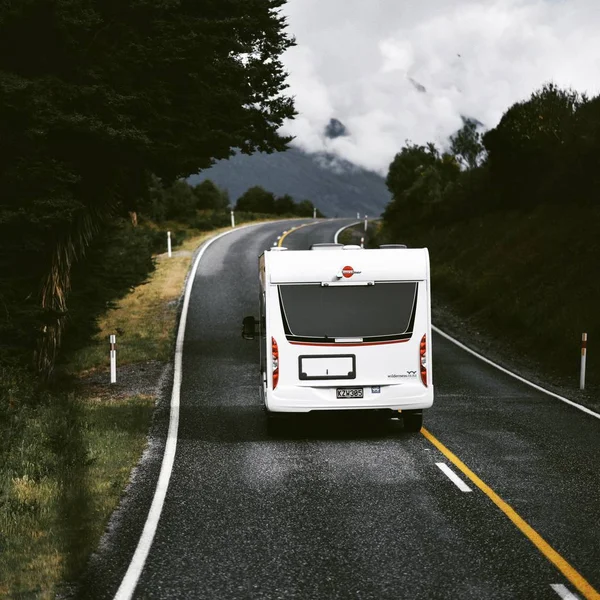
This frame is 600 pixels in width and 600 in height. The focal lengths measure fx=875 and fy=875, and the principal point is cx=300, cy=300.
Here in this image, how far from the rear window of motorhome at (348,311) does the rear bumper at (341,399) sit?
2.41 feet

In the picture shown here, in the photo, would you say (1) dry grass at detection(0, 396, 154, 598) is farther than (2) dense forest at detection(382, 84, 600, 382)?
No

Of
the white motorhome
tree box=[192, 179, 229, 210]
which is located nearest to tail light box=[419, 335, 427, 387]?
the white motorhome

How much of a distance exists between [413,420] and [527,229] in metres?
19.6

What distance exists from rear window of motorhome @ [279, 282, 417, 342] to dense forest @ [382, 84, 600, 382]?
8.07 meters

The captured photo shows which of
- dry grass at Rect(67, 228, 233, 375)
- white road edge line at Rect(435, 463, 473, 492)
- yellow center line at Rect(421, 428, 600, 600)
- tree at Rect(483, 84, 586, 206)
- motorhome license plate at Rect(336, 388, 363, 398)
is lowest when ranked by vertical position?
dry grass at Rect(67, 228, 233, 375)

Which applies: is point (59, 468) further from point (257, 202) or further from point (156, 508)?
point (257, 202)

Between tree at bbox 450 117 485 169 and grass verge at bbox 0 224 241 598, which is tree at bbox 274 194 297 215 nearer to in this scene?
tree at bbox 450 117 485 169

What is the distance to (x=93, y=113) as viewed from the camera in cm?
1584

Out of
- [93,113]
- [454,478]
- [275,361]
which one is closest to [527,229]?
[93,113]

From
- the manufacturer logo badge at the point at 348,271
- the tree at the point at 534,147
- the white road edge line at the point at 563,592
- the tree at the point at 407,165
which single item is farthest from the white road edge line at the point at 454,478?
the tree at the point at 407,165

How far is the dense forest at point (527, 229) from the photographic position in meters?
23.2

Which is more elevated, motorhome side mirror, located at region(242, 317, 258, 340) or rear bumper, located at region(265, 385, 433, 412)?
motorhome side mirror, located at region(242, 317, 258, 340)

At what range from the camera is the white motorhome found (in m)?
12.3

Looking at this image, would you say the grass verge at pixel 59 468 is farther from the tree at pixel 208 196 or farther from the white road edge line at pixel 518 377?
the tree at pixel 208 196
